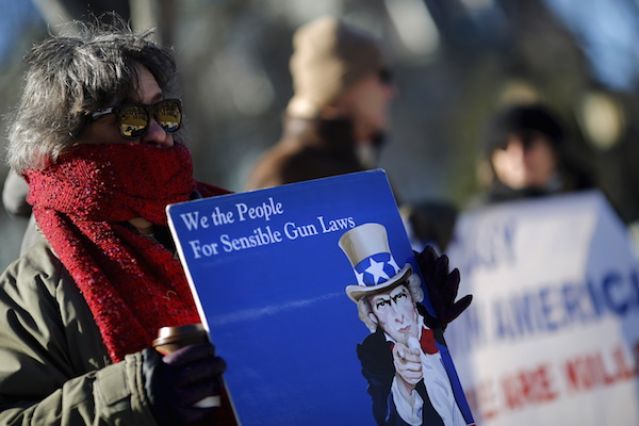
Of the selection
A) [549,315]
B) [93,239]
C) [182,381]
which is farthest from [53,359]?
[549,315]

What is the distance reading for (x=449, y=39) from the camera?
1838cm

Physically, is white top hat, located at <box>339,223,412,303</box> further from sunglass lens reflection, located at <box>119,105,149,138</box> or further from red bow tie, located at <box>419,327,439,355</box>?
sunglass lens reflection, located at <box>119,105,149,138</box>

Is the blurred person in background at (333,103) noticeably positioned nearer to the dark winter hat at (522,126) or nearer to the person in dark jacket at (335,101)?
the person in dark jacket at (335,101)

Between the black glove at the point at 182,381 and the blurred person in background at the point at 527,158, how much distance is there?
4.15m

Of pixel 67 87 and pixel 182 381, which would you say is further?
pixel 67 87

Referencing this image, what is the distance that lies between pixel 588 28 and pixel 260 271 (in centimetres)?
1307

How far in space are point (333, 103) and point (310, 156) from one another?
379 mm

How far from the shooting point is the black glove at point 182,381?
2268 mm

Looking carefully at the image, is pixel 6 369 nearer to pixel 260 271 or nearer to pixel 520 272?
pixel 260 271

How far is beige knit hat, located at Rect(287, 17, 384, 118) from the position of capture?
5016 mm

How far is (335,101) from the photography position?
5020 millimetres

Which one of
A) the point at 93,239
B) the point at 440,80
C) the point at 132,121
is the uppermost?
the point at 440,80

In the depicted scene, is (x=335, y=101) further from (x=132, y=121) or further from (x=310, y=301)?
(x=310, y=301)

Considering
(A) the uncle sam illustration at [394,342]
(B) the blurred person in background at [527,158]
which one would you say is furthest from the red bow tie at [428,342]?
(B) the blurred person in background at [527,158]
